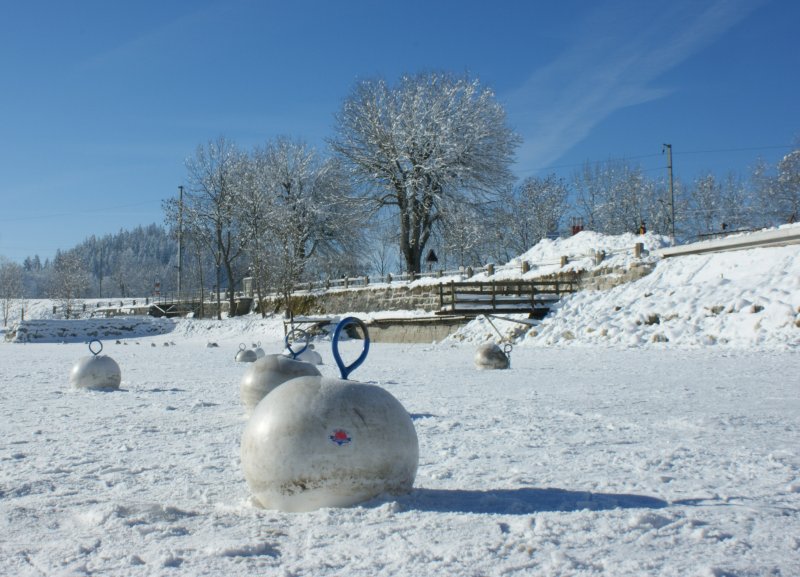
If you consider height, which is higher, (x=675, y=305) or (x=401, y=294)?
(x=401, y=294)

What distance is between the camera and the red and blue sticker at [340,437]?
4.66m

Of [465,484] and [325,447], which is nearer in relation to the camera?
[325,447]

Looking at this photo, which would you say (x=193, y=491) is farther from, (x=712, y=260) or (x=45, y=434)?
(x=712, y=260)

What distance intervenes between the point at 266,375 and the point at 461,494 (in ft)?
17.3

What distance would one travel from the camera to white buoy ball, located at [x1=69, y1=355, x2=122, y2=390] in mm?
13555

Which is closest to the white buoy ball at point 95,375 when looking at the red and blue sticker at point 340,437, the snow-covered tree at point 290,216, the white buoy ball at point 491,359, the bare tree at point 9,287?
the white buoy ball at point 491,359

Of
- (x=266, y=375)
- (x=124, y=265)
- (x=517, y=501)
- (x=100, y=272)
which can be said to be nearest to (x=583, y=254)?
(x=266, y=375)

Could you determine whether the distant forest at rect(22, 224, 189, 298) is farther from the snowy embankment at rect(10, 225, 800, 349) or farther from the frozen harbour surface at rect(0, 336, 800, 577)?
the frozen harbour surface at rect(0, 336, 800, 577)

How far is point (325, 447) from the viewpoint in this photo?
15.3 ft

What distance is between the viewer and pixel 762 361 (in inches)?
657

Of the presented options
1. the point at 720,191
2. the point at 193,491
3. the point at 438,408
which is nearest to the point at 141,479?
the point at 193,491

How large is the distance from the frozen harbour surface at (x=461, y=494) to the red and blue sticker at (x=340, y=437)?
1.45ft

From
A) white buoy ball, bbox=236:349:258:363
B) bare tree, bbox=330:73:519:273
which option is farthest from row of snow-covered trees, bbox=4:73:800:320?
white buoy ball, bbox=236:349:258:363

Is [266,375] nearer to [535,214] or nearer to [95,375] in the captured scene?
[95,375]
